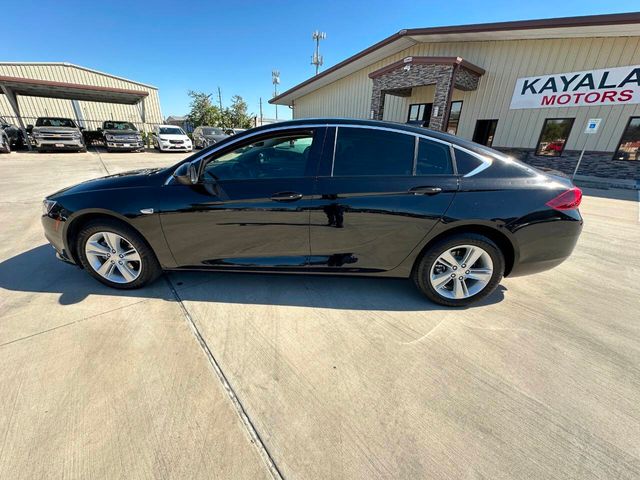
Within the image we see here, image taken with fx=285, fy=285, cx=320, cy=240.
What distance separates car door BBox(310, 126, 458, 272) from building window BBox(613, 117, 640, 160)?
13.3 meters

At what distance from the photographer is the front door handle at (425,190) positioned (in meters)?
2.34

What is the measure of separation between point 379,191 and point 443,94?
12.3 m

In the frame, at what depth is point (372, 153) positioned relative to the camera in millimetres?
2457

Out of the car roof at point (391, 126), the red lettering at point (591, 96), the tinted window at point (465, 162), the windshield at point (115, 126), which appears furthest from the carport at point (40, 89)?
the red lettering at point (591, 96)

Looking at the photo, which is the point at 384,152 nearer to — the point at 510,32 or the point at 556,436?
the point at 556,436

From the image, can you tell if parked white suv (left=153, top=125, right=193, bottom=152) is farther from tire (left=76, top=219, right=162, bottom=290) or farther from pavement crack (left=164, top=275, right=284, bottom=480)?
pavement crack (left=164, top=275, right=284, bottom=480)

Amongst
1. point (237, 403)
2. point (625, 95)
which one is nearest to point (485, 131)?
point (625, 95)

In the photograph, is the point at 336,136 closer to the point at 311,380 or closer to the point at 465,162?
the point at 465,162

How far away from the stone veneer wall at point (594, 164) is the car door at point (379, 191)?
11500 mm

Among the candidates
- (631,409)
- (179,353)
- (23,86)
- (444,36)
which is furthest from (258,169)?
(23,86)

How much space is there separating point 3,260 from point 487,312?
5348 millimetres

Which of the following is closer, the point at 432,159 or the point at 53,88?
the point at 432,159

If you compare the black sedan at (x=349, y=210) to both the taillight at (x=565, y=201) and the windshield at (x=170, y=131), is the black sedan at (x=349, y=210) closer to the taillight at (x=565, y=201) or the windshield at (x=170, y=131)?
the taillight at (x=565, y=201)

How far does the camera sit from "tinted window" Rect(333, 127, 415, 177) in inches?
95.2
